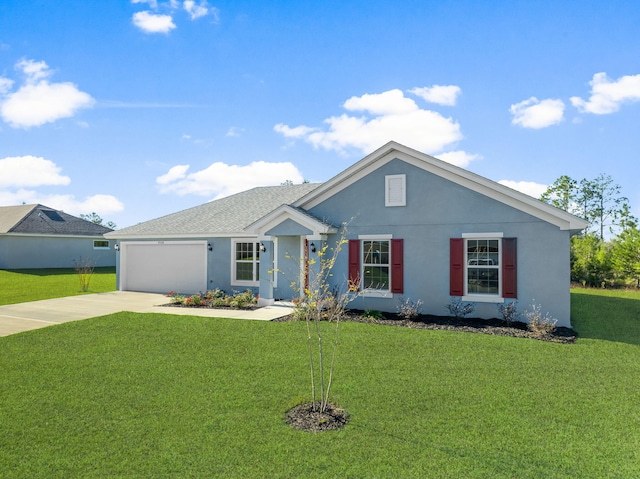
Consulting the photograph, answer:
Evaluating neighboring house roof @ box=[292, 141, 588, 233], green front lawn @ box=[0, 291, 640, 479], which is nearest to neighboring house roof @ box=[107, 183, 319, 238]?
neighboring house roof @ box=[292, 141, 588, 233]

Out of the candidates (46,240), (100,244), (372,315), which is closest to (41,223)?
(46,240)

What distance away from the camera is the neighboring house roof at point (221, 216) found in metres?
17.1

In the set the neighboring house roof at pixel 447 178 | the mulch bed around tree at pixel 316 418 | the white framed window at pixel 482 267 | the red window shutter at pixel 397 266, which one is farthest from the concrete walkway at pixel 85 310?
the mulch bed around tree at pixel 316 418

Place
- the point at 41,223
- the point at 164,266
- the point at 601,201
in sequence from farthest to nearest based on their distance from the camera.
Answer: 1. the point at 601,201
2. the point at 41,223
3. the point at 164,266

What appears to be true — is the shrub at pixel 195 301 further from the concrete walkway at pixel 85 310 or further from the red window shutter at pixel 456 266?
the red window shutter at pixel 456 266

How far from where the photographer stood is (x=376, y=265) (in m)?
13.0

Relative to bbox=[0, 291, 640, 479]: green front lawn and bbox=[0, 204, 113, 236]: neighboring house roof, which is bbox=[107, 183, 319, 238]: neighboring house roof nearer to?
bbox=[0, 291, 640, 479]: green front lawn

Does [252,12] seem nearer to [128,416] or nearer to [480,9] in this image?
[480,9]

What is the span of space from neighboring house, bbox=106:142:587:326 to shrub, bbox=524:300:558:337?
17cm

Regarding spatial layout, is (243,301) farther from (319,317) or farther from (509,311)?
(509,311)

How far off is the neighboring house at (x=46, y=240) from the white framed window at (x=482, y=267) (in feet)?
89.1

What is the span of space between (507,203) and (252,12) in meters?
9.97

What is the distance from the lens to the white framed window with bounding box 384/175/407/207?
12477 millimetres

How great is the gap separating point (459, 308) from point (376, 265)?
2.93 m
